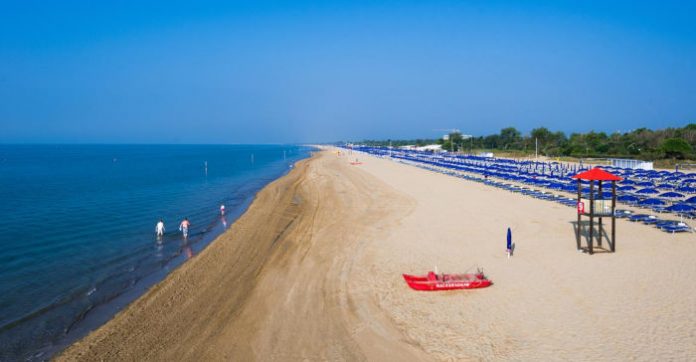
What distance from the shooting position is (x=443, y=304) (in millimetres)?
9977

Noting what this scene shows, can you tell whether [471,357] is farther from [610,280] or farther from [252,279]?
[252,279]

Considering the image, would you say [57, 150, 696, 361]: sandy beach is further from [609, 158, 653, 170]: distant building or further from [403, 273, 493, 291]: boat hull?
[609, 158, 653, 170]: distant building

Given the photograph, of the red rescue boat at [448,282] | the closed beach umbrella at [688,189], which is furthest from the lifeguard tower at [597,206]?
the closed beach umbrella at [688,189]

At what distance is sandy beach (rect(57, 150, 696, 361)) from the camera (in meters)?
8.05

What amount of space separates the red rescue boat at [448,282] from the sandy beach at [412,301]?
0.27 m

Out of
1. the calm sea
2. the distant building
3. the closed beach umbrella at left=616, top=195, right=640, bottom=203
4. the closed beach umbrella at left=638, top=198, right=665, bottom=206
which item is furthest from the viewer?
the distant building

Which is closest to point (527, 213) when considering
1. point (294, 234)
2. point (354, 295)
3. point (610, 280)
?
point (610, 280)

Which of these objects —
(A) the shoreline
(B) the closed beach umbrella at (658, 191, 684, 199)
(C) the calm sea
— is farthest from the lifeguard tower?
(C) the calm sea

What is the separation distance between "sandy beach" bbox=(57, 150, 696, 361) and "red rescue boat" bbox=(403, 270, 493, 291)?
0.27m

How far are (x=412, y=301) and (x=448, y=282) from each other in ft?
4.24

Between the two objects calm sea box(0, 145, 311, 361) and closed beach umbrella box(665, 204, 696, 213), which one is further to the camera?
closed beach umbrella box(665, 204, 696, 213)

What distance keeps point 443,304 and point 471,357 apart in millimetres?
2453

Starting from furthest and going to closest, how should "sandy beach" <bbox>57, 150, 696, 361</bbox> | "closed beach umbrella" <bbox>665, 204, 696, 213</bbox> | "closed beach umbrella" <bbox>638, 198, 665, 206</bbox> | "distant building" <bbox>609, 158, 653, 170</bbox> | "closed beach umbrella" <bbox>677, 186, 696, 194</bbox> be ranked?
"distant building" <bbox>609, 158, 653, 170</bbox> → "closed beach umbrella" <bbox>677, 186, 696, 194</bbox> → "closed beach umbrella" <bbox>638, 198, 665, 206</bbox> → "closed beach umbrella" <bbox>665, 204, 696, 213</bbox> → "sandy beach" <bbox>57, 150, 696, 361</bbox>

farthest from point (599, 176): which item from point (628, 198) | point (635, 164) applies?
point (635, 164)
